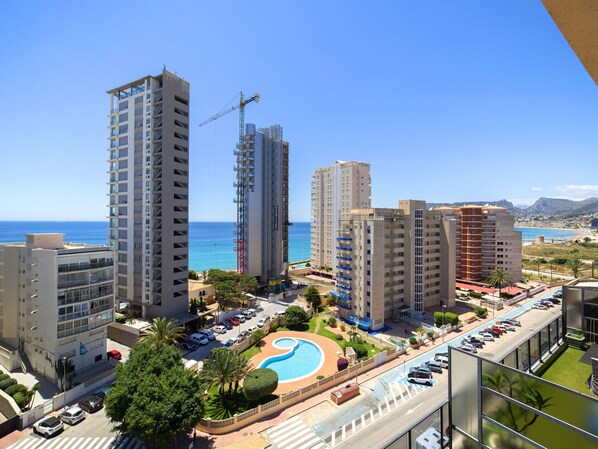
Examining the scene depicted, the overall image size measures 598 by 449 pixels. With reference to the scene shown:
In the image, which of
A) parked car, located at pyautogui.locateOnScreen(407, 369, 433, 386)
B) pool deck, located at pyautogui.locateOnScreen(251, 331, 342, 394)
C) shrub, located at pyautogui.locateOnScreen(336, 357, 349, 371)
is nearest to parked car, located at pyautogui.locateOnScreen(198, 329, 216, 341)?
pool deck, located at pyautogui.locateOnScreen(251, 331, 342, 394)

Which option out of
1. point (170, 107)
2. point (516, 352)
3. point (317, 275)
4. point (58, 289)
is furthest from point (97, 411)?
point (317, 275)

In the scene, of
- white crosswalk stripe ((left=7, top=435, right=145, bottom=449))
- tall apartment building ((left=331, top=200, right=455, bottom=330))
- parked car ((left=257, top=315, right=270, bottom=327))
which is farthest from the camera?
tall apartment building ((left=331, top=200, right=455, bottom=330))

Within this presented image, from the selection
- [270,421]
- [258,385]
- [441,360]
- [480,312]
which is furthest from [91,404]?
[480,312]

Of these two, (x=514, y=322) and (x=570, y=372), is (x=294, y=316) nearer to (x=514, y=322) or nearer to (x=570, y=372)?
(x=514, y=322)

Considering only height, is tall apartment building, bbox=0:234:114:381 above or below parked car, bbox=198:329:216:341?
above

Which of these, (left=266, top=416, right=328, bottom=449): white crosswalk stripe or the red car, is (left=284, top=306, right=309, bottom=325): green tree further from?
(left=266, top=416, right=328, bottom=449): white crosswalk stripe

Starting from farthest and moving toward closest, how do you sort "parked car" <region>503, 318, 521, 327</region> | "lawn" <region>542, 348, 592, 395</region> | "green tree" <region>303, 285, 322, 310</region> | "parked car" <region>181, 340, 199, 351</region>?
1. "green tree" <region>303, 285, 322, 310</region>
2. "parked car" <region>503, 318, 521, 327</region>
3. "parked car" <region>181, 340, 199, 351</region>
4. "lawn" <region>542, 348, 592, 395</region>

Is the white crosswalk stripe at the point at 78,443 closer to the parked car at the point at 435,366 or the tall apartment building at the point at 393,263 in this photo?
the parked car at the point at 435,366
